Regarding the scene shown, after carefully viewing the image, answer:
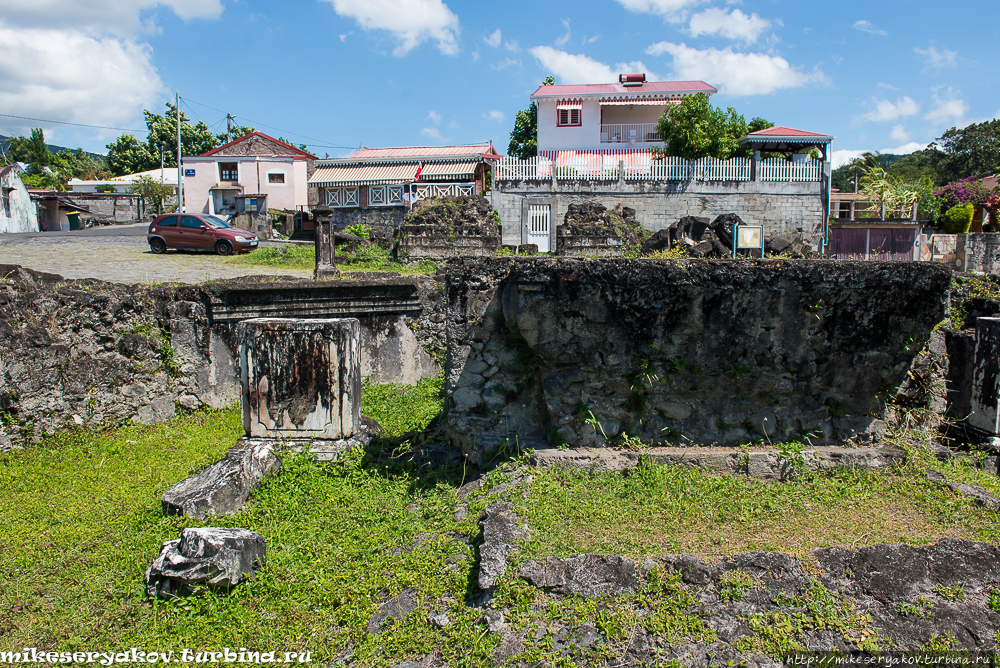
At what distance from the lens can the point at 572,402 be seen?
16.4ft

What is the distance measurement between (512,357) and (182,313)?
16.4ft

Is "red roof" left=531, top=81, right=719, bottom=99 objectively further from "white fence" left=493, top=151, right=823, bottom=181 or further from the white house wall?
the white house wall

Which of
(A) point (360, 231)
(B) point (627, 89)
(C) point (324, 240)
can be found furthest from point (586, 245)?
(B) point (627, 89)

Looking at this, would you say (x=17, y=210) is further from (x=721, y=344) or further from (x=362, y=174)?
(x=721, y=344)

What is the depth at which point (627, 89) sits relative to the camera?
29125 millimetres

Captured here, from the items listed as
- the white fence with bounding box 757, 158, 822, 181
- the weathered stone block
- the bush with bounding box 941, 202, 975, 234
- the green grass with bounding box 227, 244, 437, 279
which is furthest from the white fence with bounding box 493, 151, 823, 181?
the weathered stone block

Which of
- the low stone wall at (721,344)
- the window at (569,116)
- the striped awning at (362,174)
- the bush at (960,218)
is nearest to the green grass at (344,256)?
the low stone wall at (721,344)

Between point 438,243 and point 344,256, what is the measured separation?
2.16 meters

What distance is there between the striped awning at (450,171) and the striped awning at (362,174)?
58cm

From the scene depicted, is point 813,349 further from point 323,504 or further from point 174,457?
point 174,457

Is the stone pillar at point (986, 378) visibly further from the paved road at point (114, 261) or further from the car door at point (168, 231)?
the car door at point (168, 231)

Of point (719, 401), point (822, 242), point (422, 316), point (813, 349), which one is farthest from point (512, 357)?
point (822, 242)

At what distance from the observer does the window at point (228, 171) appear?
Answer: 29.0 metres

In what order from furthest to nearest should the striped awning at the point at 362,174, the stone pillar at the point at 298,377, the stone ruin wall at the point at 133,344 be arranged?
1. the striped awning at the point at 362,174
2. the stone ruin wall at the point at 133,344
3. the stone pillar at the point at 298,377
